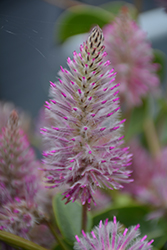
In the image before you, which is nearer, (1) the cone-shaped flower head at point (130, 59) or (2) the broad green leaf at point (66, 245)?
(2) the broad green leaf at point (66, 245)

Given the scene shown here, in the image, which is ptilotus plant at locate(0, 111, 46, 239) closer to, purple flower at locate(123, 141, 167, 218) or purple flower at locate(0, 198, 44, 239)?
purple flower at locate(0, 198, 44, 239)

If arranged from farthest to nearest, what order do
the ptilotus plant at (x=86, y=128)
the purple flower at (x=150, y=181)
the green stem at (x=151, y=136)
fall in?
1. the green stem at (x=151, y=136)
2. the purple flower at (x=150, y=181)
3. the ptilotus plant at (x=86, y=128)

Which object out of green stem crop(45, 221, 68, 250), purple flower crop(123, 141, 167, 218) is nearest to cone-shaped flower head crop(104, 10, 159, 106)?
purple flower crop(123, 141, 167, 218)

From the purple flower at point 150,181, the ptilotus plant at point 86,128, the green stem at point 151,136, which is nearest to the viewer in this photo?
the ptilotus plant at point 86,128

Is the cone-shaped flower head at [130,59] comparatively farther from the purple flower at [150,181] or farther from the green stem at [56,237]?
the green stem at [56,237]

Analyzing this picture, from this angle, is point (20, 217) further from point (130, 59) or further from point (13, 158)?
point (130, 59)

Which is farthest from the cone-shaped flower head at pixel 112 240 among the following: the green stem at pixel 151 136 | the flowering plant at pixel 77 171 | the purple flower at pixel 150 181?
the green stem at pixel 151 136
